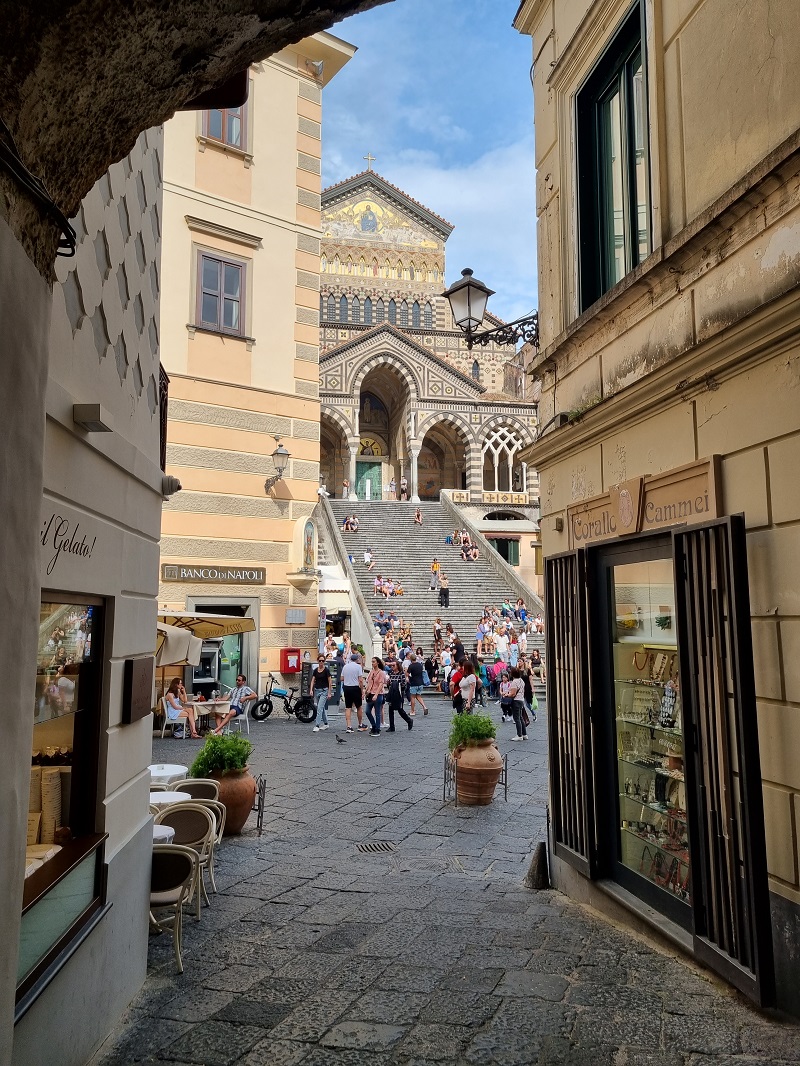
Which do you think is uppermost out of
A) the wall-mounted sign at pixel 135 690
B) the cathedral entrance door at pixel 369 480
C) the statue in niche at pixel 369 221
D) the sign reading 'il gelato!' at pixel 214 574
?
the statue in niche at pixel 369 221

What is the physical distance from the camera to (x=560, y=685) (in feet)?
19.9

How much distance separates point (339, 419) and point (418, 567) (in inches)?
480

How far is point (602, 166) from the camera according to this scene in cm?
629

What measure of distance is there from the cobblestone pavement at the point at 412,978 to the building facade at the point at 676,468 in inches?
14.3

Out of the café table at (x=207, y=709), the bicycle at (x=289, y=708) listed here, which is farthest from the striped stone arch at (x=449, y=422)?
the café table at (x=207, y=709)

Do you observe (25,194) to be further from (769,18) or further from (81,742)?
(769,18)

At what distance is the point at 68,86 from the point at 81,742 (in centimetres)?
277

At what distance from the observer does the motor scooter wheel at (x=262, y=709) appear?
51.3 ft

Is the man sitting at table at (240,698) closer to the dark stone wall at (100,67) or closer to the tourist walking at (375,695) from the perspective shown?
the tourist walking at (375,695)

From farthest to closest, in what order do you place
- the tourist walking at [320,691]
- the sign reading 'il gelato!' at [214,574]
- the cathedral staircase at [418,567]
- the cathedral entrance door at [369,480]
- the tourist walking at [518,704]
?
the cathedral entrance door at [369,480], the cathedral staircase at [418,567], the sign reading 'il gelato!' at [214,574], the tourist walking at [320,691], the tourist walking at [518,704]

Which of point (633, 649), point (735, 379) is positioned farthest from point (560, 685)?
point (735, 379)

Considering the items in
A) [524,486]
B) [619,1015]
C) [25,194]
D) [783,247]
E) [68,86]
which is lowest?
[619,1015]

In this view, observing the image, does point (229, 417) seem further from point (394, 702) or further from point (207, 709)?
point (394, 702)

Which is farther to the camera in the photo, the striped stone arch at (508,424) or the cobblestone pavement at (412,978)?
the striped stone arch at (508,424)
